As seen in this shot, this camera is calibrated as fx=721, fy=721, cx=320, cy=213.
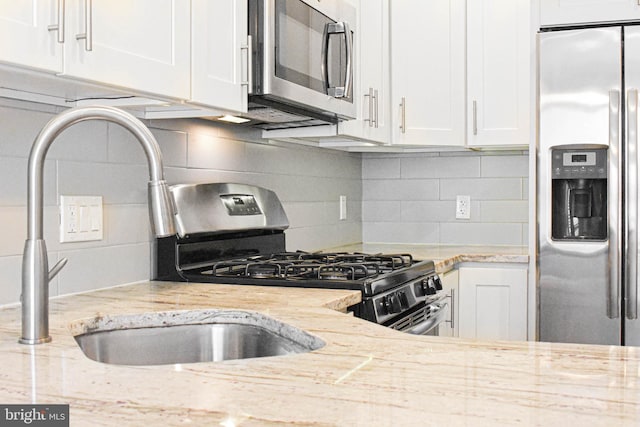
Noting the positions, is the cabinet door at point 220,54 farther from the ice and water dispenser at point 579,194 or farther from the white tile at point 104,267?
the ice and water dispenser at point 579,194

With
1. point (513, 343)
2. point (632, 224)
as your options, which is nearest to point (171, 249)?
point (513, 343)

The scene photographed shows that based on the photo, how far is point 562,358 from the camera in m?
1.16

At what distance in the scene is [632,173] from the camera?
2.89m

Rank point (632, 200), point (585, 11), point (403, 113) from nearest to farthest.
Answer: point (632, 200) → point (585, 11) → point (403, 113)

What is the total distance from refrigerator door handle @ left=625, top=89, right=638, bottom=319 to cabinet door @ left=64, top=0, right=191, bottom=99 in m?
1.93

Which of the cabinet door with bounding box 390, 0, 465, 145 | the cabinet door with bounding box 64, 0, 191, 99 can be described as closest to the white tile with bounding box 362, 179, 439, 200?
the cabinet door with bounding box 390, 0, 465, 145

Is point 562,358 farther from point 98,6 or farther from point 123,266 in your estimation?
point 123,266

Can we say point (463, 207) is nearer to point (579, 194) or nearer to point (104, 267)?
point (579, 194)

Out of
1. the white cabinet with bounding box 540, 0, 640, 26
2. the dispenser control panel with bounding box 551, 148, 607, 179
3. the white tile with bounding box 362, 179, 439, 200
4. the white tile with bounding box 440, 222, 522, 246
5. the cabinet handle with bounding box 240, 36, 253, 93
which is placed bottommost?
the white tile with bounding box 440, 222, 522, 246

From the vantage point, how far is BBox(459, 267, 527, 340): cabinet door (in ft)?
10.2

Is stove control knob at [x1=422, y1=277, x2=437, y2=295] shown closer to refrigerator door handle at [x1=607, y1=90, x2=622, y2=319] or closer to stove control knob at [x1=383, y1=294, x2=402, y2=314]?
stove control knob at [x1=383, y1=294, x2=402, y2=314]

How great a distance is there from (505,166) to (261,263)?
181cm

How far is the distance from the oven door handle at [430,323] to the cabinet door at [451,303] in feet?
0.94

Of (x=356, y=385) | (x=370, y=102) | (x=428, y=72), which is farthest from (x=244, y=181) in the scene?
(x=356, y=385)
